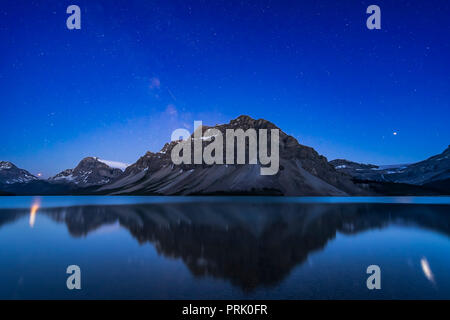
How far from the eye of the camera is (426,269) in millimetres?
19109

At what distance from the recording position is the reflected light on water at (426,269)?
17163 mm

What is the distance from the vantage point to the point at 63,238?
106 ft

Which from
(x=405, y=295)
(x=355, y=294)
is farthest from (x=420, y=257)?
(x=355, y=294)

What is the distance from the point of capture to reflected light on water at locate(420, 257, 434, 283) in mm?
17163

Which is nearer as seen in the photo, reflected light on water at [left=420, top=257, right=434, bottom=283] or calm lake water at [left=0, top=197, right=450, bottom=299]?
calm lake water at [left=0, top=197, right=450, bottom=299]

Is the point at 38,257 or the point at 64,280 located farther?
the point at 38,257

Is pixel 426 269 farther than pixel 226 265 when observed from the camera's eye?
Yes

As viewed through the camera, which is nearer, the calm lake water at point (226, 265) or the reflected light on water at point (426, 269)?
the calm lake water at point (226, 265)

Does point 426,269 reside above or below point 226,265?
below
